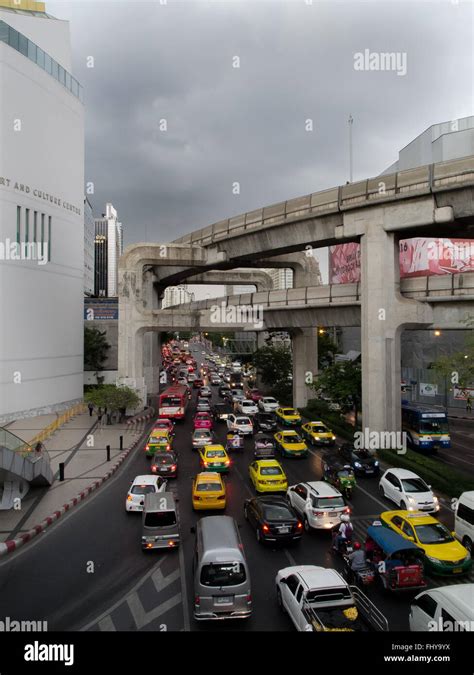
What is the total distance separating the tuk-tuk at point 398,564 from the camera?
36.9ft

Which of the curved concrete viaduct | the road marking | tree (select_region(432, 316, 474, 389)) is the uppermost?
the curved concrete viaduct

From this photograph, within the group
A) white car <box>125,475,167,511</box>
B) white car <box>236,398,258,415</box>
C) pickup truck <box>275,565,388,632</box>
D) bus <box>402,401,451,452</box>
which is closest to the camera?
pickup truck <box>275,565,388,632</box>

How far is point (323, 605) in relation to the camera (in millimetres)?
9289

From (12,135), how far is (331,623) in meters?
38.5

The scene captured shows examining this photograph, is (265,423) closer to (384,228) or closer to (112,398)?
(112,398)

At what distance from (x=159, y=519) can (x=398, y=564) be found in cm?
683

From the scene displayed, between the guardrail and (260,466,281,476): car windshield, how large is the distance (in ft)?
51.8

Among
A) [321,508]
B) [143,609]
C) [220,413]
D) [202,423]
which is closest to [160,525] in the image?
Answer: [143,609]

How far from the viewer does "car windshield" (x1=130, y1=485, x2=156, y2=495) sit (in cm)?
1736

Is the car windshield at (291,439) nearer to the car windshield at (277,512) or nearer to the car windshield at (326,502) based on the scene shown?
the car windshield at (326,502)

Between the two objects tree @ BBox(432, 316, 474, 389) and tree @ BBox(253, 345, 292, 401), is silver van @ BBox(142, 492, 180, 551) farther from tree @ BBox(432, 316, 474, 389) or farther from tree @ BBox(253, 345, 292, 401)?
tree @ BBox(253, 345, 292, 401)

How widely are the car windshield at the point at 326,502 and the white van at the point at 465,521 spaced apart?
142 inches

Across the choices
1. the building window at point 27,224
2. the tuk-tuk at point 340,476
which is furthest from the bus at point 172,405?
the tuk-tuk at point 340,476

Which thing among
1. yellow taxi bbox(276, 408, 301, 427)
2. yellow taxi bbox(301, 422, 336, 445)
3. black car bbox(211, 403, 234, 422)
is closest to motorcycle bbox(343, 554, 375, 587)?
yellow taxi bbox(301, 422, 336, 445)
